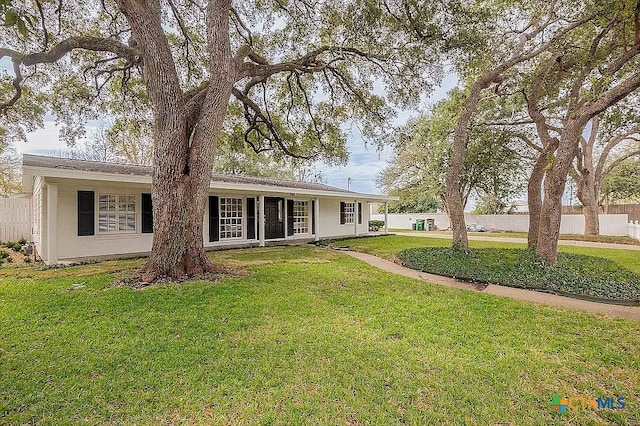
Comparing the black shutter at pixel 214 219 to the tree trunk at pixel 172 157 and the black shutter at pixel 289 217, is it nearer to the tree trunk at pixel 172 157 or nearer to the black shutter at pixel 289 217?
the black shutter at pixel 289 217

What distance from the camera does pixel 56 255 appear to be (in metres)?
7.82

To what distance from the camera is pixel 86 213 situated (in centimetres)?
864

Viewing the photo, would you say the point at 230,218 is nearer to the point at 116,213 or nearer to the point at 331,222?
the point at 116,213

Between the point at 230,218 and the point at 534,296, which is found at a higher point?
the point at 230,218

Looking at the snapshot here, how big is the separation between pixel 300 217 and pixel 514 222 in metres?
16.8

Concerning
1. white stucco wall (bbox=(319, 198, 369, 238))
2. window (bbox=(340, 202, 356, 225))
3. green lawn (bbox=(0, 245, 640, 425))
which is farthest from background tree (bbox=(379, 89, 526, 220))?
green lawn (bbox=(0, 245, 640, 425))

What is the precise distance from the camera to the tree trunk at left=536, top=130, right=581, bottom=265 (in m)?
6.97

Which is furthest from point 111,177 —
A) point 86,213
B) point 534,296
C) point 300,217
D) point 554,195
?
point 554,195

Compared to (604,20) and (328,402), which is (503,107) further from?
(328,402)

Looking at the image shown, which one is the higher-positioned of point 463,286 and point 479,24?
point 479,24

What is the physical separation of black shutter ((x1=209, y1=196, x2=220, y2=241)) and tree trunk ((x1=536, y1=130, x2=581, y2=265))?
33.4 feet

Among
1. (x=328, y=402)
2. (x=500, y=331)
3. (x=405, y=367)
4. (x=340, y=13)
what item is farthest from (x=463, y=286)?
(x=340, y=13)

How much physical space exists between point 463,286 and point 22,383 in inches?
251

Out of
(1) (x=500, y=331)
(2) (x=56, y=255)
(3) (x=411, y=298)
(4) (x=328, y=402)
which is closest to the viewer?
(4) (x=328, y=402)
